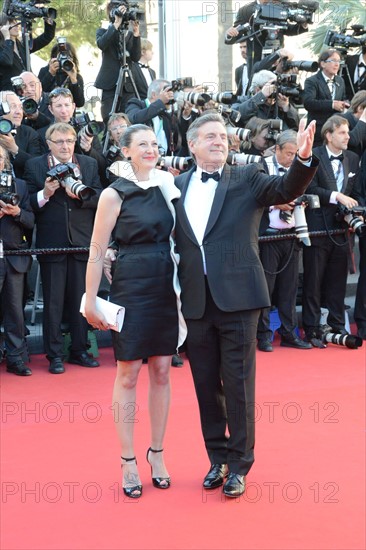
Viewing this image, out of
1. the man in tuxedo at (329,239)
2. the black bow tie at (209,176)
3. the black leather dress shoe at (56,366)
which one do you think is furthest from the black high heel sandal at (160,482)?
the man in tuxedo at (329,239)

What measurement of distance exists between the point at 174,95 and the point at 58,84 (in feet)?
3.75

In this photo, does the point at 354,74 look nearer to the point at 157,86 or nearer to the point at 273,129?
the point at 273,129

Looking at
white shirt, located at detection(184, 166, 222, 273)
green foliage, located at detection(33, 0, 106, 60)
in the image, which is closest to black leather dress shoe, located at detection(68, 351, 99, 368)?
white shirt, located at detection(184, 166, 222, 273)

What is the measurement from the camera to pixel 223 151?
13.7 feet

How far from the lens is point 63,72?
25.7 feet

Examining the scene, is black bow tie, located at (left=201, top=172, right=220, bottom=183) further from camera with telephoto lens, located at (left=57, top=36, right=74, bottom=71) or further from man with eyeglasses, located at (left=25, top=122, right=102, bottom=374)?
camera with telephoto lens, located at (left=57, top=36, right=74, bottom=71)

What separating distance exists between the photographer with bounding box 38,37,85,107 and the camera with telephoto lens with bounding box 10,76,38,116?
670 millimetres

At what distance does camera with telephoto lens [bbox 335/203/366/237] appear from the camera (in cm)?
741

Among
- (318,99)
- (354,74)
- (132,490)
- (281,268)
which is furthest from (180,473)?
(354,74)

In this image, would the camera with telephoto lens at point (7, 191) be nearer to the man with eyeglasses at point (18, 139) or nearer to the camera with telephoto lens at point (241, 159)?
the man with eyeglasses at point (18, 139)

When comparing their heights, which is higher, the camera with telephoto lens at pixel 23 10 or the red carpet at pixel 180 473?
the camera with telephoto lens at pixel 23 10

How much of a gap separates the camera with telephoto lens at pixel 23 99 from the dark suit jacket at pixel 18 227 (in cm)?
83

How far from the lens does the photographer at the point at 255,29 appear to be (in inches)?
349

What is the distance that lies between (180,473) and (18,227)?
2.72 m
